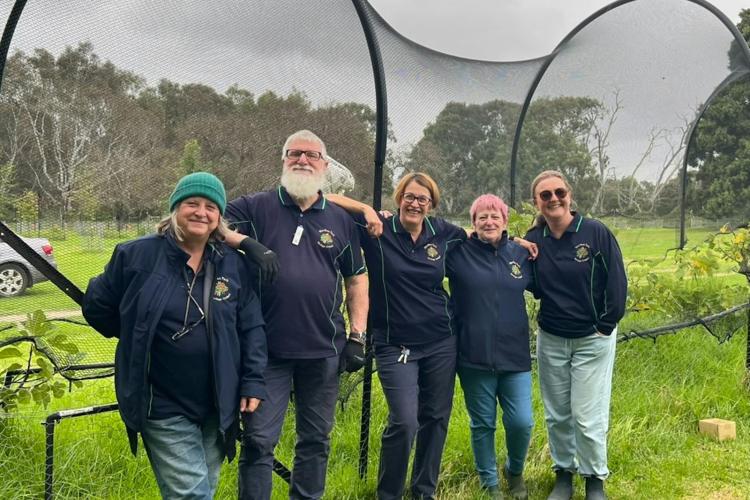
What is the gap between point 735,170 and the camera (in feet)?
21.5

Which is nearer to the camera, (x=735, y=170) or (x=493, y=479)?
(x=493, y=479)

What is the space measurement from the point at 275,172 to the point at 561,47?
322 centimetres

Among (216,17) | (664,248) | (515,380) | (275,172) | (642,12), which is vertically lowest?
(515,380)

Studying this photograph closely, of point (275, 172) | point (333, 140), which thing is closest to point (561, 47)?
point (333, 140)

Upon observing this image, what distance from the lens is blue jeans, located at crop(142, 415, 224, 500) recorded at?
222 cm

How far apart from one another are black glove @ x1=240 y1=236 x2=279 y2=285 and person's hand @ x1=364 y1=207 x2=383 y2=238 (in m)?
0.63

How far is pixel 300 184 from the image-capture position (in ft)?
8.89

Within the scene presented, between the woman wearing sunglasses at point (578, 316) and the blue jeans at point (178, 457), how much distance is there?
1957 mm

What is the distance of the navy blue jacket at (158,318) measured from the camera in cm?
216

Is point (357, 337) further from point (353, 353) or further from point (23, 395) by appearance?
point (23, 395)

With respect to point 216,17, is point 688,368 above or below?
below

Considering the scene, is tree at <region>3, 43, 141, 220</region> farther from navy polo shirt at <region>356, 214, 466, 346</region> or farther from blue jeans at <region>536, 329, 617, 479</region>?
blue jeans at <region>536, 329, 617, 479</region>

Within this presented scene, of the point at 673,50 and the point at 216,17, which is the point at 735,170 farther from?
the point at 216,17

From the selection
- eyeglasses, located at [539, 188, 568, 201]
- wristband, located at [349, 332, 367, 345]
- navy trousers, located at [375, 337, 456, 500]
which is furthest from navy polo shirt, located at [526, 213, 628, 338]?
wristband, located at [349, 332, 367, 345]
